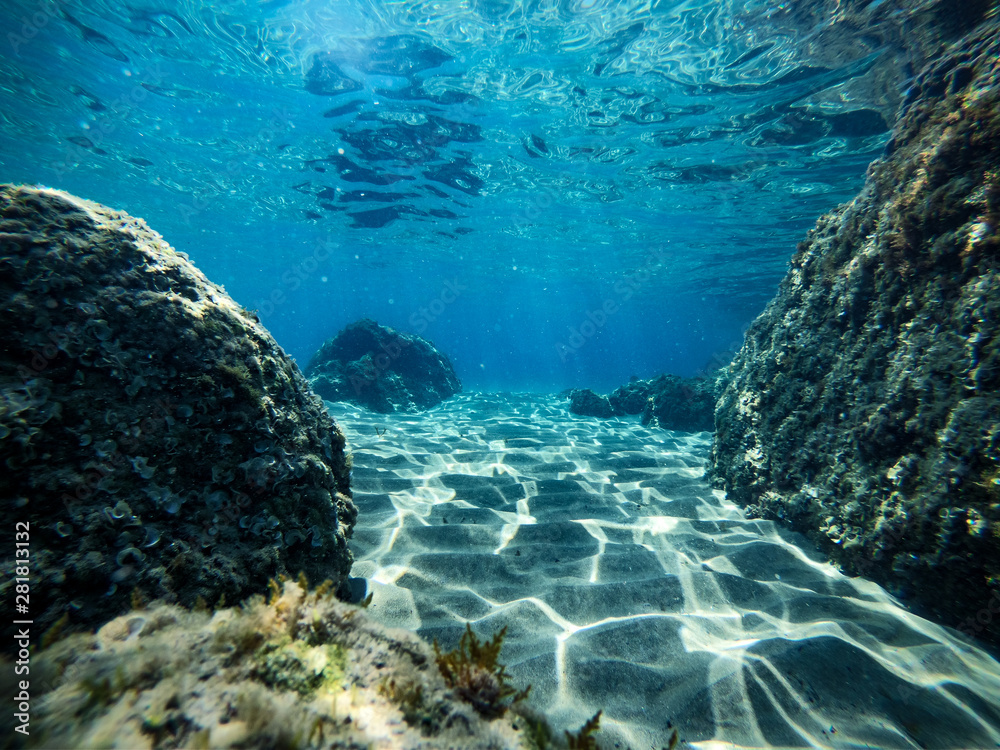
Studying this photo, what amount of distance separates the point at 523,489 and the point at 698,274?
114 feet

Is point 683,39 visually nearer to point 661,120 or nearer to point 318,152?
point 661,120

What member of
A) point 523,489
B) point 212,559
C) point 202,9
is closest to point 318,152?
point 202,9

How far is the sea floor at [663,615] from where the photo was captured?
2.53m

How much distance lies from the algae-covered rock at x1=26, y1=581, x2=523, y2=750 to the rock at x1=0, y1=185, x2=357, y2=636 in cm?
43

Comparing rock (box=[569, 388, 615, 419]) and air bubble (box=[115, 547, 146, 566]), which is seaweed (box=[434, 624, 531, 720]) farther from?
rock (box=[569, 388, 615, 419])

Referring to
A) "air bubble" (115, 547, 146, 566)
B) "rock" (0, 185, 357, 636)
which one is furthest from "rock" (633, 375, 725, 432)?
"air bubble" (115, 547, 146, 566)

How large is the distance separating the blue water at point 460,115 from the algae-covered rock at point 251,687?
106 inches

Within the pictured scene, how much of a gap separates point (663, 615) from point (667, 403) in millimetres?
10987

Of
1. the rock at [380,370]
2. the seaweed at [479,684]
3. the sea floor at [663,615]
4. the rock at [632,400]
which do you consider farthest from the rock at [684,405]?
the seaweed at [479,684]

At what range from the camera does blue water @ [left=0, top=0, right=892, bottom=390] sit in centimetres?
1050

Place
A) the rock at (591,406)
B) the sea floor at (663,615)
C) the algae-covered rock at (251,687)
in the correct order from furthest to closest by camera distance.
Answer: the rock at (591,406) < the sea floor at (663,615) < the algae-covered rock at (251,687)

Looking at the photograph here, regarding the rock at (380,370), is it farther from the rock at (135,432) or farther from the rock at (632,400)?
the rock at (135,432)

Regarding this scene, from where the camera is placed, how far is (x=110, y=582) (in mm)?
1998

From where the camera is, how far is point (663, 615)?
138 inches
